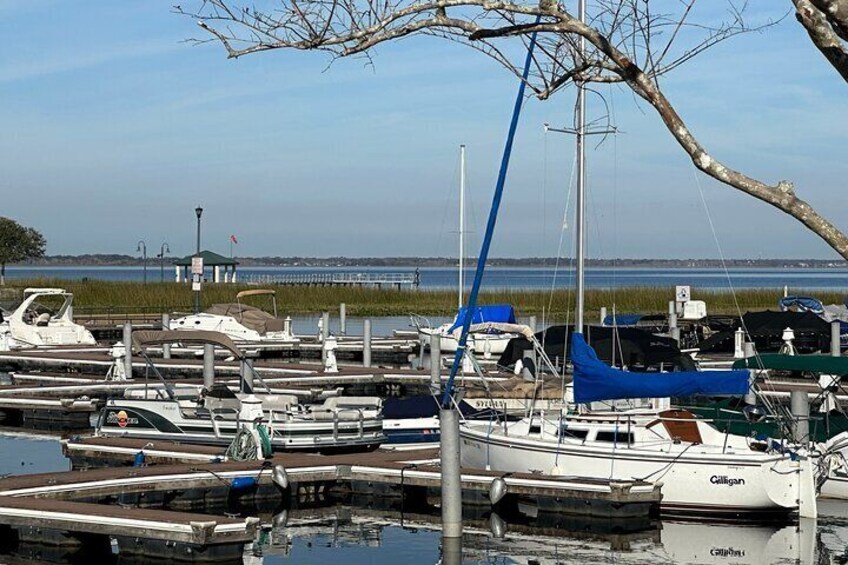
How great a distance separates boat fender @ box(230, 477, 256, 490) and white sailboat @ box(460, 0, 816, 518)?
3.97 meters

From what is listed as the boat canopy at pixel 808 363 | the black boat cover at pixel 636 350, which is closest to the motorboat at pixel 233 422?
the black boat cover at pixel 636 350

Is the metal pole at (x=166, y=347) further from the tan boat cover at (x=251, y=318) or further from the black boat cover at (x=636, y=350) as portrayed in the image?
the black boat cover at (x=636, y=350)

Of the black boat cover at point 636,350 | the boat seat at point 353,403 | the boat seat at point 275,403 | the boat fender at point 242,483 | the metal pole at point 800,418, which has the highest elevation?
the black boat cover at point 636,350

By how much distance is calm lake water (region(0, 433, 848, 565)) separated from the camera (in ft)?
60.5

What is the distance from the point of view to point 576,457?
21.0 meters

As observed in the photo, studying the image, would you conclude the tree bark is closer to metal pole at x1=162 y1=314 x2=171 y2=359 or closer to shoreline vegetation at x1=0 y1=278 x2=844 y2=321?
metal pole at x1=162 y1=314 x2=171 y2=359

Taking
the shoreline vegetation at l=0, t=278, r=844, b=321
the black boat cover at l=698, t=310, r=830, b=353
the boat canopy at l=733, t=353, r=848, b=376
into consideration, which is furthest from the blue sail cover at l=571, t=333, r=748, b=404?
the shoreline vegetation at l=0, t=278, r=844, b=321

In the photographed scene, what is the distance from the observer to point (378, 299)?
78.9m

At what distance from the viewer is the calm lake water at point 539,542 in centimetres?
1844

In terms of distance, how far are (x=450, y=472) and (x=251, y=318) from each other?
35355mm

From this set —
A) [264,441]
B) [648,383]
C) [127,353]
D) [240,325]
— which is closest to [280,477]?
[264,441]

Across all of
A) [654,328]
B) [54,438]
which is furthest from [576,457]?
[654,328]

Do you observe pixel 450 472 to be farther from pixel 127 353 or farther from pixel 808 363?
pixel 127 353

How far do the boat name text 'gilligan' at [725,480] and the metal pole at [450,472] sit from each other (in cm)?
454
